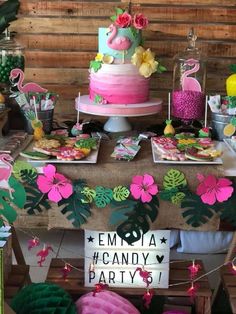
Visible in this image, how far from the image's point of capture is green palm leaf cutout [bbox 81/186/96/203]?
4.79 feet

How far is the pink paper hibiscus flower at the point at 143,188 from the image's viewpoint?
4.73ft

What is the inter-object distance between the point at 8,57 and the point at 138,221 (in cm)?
100

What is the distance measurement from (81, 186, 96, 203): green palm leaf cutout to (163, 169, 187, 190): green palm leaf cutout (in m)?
0.20

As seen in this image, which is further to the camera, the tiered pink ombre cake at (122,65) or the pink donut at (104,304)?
the tiered pink ombre cake at (122,65)

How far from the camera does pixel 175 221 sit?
1.50m

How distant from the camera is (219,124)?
73.9 inches

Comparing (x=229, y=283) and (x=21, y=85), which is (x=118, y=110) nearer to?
(x=21, y=85)

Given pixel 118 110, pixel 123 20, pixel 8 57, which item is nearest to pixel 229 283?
→ pixel 118 110

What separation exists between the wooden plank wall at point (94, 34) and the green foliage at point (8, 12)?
138 mm

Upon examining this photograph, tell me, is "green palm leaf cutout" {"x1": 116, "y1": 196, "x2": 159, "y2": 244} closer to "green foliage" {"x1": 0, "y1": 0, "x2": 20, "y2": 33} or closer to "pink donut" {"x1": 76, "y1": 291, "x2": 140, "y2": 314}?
"pink donut" {"x1": 76, "y1": 291, "x2": 140, "y2": 314}

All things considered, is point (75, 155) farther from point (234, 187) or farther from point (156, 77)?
point (156, 77)

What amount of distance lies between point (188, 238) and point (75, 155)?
1.11m

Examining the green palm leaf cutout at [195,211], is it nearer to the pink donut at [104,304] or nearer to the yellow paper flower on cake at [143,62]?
the pink donut at [104,304]

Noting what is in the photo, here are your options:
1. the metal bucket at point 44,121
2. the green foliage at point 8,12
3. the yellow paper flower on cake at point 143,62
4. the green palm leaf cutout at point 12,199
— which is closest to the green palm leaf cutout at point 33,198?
the green palm leaf cutout at point 12,199
